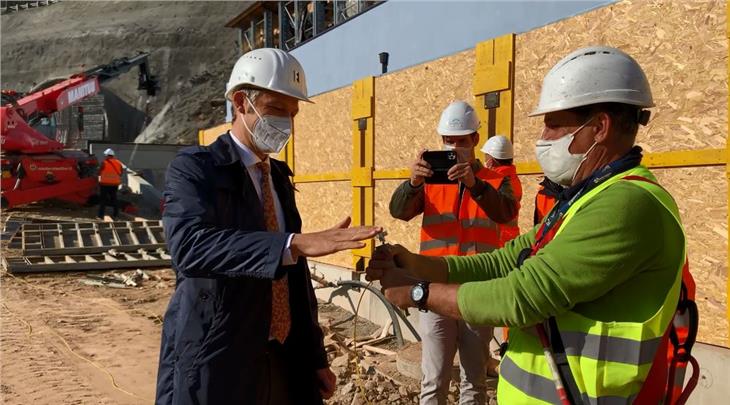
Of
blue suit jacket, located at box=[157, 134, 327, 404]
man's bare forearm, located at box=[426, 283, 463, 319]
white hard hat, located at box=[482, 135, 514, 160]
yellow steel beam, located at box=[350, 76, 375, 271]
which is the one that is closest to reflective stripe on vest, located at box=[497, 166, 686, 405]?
man's bare forearm, located at box=[426, 283, 463, 319]

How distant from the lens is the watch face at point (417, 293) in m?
1.80

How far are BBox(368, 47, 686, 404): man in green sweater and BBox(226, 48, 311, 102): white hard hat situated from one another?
109 centimetres

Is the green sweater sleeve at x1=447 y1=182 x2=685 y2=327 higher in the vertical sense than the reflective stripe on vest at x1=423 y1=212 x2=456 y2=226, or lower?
higher

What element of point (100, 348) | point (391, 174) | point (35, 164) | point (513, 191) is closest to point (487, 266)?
point (513, 191)

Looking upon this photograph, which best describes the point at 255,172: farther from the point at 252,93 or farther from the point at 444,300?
the point at 444,300

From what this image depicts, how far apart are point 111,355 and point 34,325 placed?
5.97 feet

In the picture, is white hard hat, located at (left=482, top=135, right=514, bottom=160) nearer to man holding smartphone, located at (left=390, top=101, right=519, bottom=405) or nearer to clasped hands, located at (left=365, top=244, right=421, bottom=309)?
man holding smartphone, located at (left=390, top=101, right=519, bottom=405)

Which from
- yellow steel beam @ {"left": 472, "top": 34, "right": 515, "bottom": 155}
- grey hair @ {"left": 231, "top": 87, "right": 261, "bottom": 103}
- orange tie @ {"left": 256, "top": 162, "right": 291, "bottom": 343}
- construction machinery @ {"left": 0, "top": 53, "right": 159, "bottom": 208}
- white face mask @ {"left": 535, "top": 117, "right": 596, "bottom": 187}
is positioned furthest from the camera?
construction machinery @ {"left": 0, "top": 53, "right": 159, "bottom": 208}

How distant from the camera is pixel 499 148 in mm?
4996

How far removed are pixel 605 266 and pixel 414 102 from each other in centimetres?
570

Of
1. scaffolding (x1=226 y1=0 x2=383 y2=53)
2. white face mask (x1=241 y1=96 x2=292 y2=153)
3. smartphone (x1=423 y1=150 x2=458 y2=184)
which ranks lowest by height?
smartphone (x1=423 y1=150 x2=458 y2=184)

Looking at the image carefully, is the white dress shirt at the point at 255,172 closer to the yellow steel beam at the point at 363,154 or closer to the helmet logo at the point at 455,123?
the helmet logo at the point at 455,123

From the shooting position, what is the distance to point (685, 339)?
63.3 inches

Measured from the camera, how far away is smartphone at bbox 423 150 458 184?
3.84 m
